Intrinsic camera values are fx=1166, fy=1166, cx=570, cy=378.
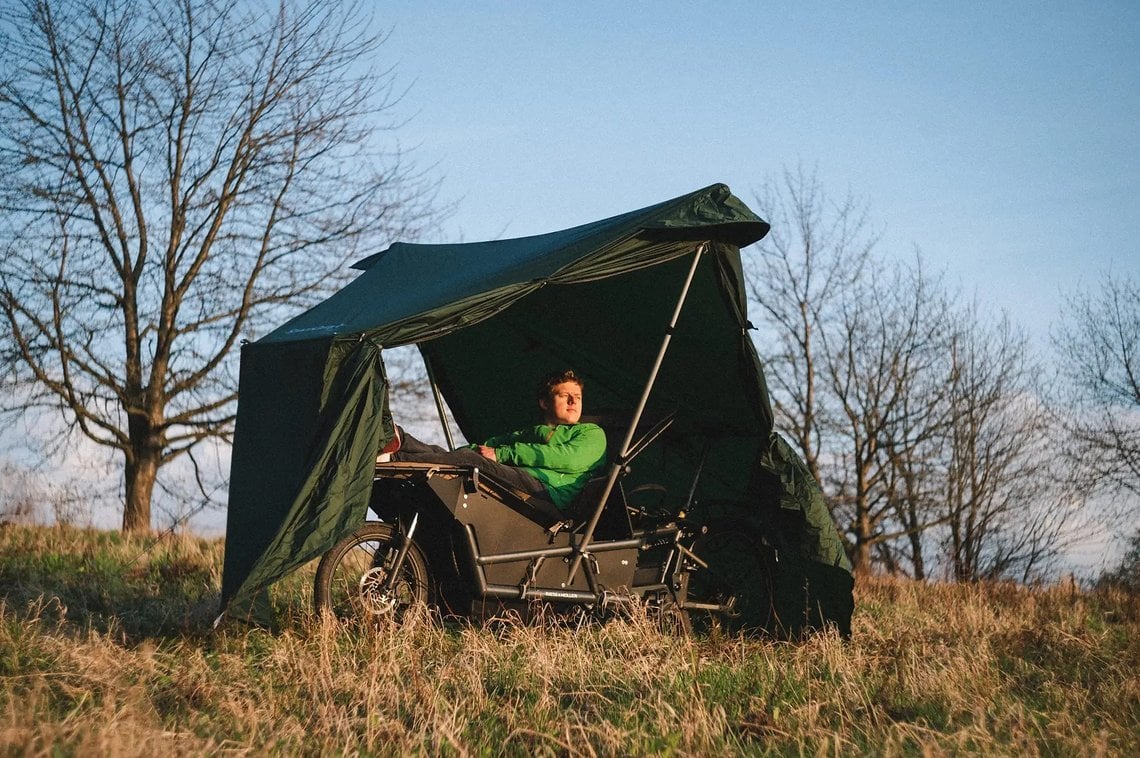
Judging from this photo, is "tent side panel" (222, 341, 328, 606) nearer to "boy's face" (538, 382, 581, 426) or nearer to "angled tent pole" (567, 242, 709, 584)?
"boy's face" (538, 382, 581, 426)

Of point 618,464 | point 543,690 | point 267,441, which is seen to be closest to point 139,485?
point 267,441

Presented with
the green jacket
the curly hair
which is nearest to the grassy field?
the green jacket

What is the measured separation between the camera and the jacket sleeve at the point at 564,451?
6750 millimetres

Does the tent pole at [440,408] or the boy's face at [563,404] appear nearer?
the boy's face at [563,404]

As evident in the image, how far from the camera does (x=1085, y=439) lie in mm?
24219

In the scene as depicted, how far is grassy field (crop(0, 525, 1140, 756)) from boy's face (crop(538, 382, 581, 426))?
1.25 m

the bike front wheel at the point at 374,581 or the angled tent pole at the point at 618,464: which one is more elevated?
the angled tent pole at the point at 618,464

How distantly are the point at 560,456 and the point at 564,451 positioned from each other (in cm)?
5

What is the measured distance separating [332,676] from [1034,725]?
9.91 ft

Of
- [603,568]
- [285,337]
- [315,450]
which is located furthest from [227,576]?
[603,568]

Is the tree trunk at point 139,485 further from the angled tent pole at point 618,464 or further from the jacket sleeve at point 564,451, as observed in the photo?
the angled tent pole at point 618,464

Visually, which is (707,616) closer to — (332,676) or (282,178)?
(332,676)

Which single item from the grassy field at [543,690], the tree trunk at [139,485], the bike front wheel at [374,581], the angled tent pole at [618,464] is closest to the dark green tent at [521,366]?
the angled tent pole at [618,464]

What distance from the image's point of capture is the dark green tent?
583cm
